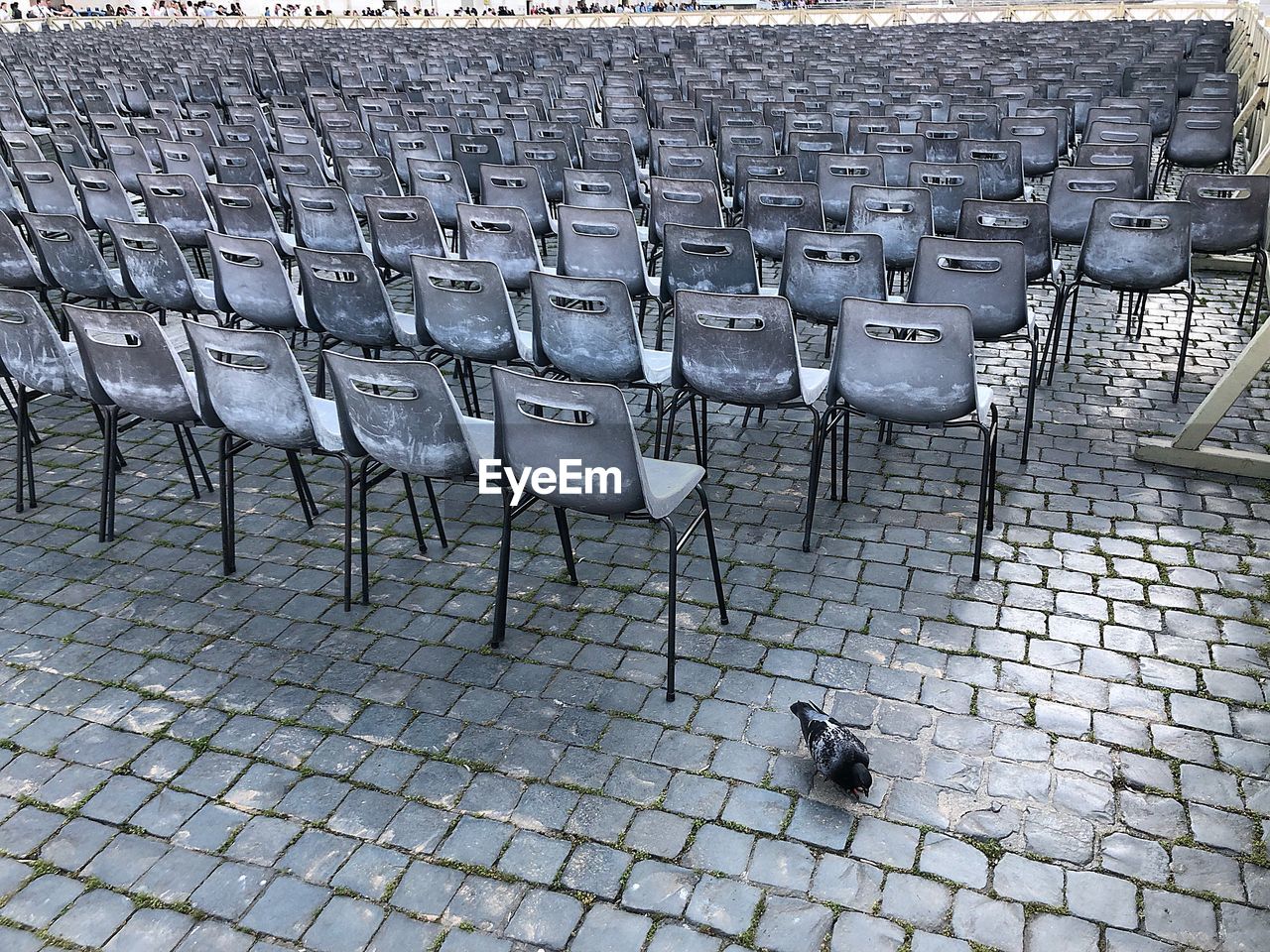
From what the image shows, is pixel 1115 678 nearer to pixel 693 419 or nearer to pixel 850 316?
pixel 850 316

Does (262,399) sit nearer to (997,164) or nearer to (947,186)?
(947,186)

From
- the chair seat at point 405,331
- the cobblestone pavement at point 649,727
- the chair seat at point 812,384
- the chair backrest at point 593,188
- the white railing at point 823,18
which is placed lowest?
the cobblestone pavement at point 649,727

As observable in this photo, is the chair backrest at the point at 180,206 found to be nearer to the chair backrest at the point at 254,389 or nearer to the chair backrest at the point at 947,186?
the chair backrest at the point at 254,389

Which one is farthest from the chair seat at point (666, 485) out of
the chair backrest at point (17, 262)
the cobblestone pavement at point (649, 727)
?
the chair backrest at point (17, 262)

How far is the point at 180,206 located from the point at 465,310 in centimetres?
357

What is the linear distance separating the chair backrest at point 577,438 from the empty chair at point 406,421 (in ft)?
0.82

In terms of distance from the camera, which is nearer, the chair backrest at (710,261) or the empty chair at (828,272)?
the empty chair at (828,272)

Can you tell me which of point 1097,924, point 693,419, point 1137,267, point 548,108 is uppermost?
point 548,108

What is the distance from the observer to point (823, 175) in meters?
7.85

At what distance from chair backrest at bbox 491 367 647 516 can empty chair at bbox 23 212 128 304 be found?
13.3 ft

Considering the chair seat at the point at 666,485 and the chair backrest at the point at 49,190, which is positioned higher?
the chair backrest at the point at 49,190

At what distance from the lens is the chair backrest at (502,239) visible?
20.1 feet

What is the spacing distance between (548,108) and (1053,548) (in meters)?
9.90

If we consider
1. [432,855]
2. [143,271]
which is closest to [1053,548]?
[432,855]
